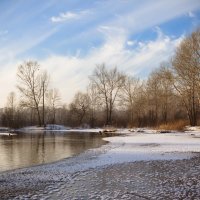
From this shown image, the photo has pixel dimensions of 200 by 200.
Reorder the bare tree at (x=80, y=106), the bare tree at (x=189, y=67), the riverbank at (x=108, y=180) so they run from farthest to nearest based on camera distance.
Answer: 1. the bare tree at (x=80, y=106)
2. the bare tree at (x=189, y=67)
3. the riverbank at (x=108, y=180)

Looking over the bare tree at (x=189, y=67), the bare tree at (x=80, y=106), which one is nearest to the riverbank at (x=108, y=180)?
the bare tree at (x=189, y=67)

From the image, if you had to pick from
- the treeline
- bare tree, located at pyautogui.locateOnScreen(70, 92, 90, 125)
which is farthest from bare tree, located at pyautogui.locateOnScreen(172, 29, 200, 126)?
bare tree, located at pyautogui.locateOnScreen(70, 92, 90, 125)

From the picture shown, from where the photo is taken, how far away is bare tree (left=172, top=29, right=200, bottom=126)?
4294cm

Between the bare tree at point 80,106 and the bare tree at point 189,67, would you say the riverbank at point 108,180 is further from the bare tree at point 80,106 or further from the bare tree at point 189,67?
the bare tree at point 80,106

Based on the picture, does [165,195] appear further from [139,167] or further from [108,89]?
[108,89]

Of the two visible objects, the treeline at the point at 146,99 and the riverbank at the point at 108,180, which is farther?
the treeline at the point at 146,99

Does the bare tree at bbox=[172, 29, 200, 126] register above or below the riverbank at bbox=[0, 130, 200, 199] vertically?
above

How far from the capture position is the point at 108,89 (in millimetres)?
71062

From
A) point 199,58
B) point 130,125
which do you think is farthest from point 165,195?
point 130,125

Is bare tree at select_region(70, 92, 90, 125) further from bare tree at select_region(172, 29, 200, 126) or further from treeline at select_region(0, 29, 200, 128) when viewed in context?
bare tree at select_region(172, 29, 200, 126)

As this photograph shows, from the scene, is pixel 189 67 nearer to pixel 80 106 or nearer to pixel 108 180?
pixel 108 180

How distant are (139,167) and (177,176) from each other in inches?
84.4

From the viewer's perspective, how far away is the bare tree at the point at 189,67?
141 feet

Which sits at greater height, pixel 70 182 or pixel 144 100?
pixel 144 100
